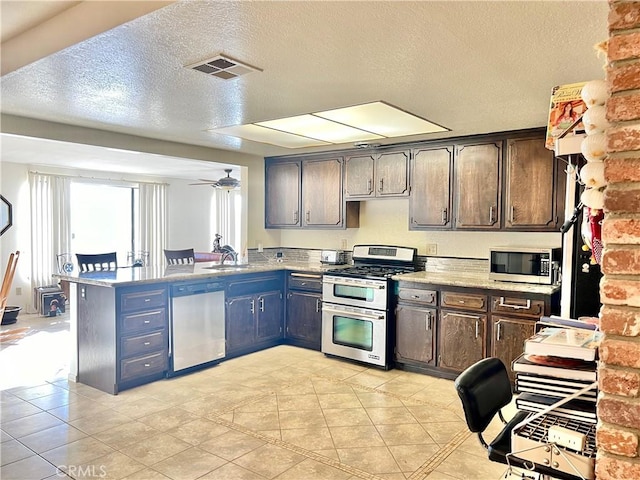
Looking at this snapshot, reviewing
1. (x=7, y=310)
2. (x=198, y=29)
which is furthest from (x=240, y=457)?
(x=7, y=310)

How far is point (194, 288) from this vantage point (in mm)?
4391

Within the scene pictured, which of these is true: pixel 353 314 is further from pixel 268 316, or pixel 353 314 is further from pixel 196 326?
pixel 196 326

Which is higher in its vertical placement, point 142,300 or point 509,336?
point 142,300

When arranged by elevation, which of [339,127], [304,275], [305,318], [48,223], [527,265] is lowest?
[305,318]

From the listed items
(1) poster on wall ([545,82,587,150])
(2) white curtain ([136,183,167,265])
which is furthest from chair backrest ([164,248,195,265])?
(1) poster on wall ([545,82,587,150])

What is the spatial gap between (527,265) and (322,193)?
2438 millimetres

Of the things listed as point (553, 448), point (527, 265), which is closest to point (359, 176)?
point (527, 265)

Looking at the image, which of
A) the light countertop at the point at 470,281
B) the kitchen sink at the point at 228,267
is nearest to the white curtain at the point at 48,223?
the kitchen sink at the point at 228,267

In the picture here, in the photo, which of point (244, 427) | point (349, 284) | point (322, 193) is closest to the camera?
point (244, 427)

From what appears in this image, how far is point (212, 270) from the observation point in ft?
15.7

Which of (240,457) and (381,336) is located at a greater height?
(381,336)

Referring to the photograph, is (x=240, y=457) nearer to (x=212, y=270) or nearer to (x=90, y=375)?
(x=90, y=375)

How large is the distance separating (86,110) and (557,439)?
3654 millimetres

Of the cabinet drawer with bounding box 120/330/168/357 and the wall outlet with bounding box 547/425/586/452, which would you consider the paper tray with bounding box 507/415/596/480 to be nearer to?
the wall outlet with bounding box 547/425/586/452
